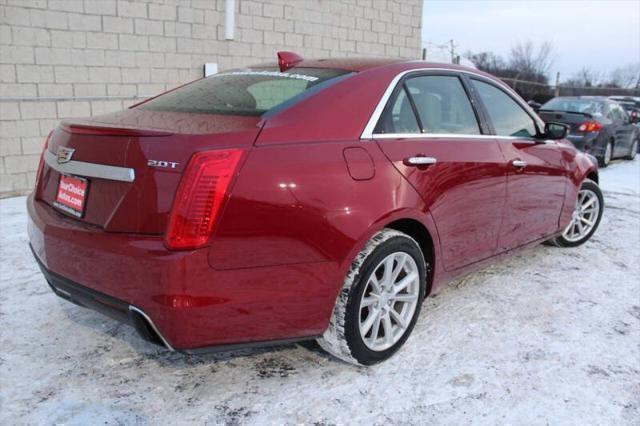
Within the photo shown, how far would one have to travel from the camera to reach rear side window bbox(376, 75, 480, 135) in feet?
9.74

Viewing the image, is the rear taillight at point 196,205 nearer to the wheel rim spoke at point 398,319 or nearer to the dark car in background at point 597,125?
the wheel rim spoke at point 398,319

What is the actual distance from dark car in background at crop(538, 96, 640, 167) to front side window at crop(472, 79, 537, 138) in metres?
6.38

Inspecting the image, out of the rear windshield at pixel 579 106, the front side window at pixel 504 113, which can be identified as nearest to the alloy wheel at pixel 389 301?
the front side window at pixel 504 113

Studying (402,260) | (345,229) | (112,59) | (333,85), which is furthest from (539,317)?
(112,59)

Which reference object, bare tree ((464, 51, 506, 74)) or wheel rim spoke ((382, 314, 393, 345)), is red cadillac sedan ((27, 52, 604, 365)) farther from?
bare tree ((464, 51, 506, 74))

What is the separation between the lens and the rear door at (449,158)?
2.92 metres

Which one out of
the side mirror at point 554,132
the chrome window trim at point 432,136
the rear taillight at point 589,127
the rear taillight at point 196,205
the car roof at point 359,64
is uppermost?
the car roof at point 359,64

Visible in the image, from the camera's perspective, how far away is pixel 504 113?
3.91 metres

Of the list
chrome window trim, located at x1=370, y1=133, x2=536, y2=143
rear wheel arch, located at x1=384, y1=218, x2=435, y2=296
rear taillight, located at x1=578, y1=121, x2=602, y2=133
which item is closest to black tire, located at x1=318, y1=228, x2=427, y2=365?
rear wheel arch, located at x1=384, y1=218, x2=435, y2=296

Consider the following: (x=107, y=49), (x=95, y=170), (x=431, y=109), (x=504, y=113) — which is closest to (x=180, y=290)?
(x=95, y=170)

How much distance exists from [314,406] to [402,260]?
858 mm

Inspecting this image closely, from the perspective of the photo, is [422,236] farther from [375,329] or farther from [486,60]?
[486,60]

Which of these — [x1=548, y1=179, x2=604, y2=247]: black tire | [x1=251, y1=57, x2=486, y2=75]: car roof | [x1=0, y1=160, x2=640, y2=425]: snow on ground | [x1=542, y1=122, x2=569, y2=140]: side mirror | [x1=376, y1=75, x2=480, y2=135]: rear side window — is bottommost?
[x1=0, y1=160, x2=640, y2=425]: snow on ground

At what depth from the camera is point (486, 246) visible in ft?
11.7
